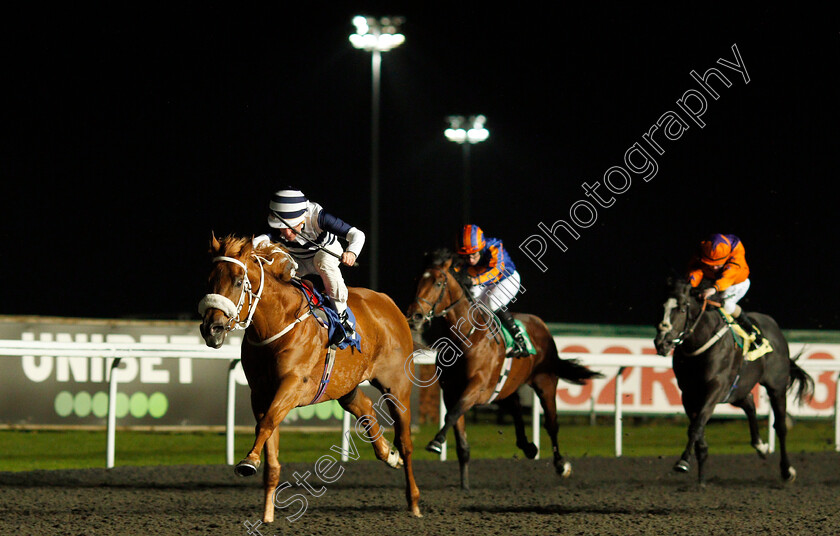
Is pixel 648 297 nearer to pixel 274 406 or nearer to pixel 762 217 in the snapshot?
pixel 762 217

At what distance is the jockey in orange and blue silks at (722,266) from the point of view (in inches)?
289

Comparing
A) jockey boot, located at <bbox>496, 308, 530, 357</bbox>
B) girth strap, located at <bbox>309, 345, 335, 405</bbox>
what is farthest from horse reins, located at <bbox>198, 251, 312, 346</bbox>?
jockey boot, located at <bbox>496, 308, 530, 357</bbox>

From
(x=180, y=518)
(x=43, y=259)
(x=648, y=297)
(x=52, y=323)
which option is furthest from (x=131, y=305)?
(x=180, y=518)

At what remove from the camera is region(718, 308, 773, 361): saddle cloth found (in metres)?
7.38

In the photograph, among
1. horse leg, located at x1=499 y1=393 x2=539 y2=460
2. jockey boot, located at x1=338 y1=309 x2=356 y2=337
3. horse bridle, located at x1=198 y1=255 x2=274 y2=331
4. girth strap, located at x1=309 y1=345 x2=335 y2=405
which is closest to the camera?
horse bridle, located at x1=198 y1=255 x2=274 y2=331

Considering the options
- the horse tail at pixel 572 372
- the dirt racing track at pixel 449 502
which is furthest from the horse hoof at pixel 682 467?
the horse tail at pixel 572 372

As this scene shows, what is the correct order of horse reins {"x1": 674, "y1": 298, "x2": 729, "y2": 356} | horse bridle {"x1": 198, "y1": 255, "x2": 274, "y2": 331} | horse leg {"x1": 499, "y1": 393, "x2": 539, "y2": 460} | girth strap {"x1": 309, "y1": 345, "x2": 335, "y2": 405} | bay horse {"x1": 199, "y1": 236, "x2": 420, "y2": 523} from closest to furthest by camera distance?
horse bridle {"x1": 198, "y1": 255, "x2": 274, "y2": 331} < bay horse {"x1": 199, "y1": 236, "x2": 420, "y2": 523} < girth strap {"x1": 309, "y1": 345, "x2": 335, "y2": 405} < horse reins {"x1": 674, "y1": 298, "x2": 729, "y2": 356} < horse leg {"x1": 499, "y1": 393, "x2": 539, "y2": 460}

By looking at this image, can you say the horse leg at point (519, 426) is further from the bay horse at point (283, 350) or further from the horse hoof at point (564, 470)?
the bay horse at point (283, 350)

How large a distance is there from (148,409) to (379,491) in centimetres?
407

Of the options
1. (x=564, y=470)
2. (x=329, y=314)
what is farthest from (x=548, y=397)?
(x=329, y=314)

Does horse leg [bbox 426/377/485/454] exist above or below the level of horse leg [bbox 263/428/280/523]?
above

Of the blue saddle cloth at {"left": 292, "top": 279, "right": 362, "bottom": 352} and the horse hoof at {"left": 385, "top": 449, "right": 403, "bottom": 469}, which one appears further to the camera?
the horse hoof at {"left": 385, "top": 449, "right": 403, "bottom": 469}

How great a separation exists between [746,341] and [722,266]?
0.65 meters

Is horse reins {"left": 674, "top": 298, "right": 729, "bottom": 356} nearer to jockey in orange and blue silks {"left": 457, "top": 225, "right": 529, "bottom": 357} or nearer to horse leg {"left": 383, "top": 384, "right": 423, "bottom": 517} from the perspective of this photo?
jockey in orange and blue silks {"left": 457, "top": 225, "right": 529, "bottom": 357}
